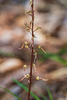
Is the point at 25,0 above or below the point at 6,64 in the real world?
above

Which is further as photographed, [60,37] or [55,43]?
[60,37]

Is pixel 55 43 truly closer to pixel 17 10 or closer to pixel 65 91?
pixel 65 91

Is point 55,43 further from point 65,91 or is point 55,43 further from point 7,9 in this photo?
point 7,9

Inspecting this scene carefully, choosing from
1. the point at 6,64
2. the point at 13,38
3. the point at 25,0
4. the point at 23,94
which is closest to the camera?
the point at 23,94

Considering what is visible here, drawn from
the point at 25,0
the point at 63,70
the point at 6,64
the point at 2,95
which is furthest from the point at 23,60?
the point at 25,0

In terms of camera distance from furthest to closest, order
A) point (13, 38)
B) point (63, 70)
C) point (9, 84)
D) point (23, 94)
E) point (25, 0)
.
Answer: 1. point (25, 0)
2. point (13, 38)
3. point (63, 70)
4. point (9, 84)
5. point (23, 94)

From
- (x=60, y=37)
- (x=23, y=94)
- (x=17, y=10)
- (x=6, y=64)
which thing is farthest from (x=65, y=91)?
(x=17, y=10)
